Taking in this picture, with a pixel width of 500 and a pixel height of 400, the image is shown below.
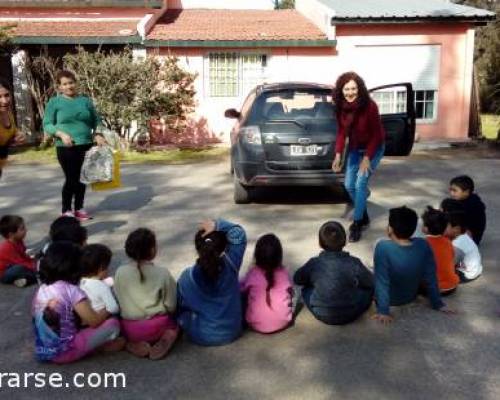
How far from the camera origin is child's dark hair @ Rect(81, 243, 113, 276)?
3928 mm

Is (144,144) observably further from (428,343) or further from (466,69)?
(428,343)

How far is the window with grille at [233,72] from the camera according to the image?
16078mm

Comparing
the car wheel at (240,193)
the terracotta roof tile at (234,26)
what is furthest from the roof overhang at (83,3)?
the car wheel at (240,193)

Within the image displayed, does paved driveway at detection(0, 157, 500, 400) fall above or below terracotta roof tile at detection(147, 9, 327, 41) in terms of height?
below

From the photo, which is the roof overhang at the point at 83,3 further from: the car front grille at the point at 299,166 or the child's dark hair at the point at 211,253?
the child's dark hair at the point at 211,253

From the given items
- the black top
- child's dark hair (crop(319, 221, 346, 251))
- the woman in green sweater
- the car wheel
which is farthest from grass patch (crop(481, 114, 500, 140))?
child's dark hair (crop(319, 221, 346, 251))

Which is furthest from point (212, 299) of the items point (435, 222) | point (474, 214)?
point (474, 214)

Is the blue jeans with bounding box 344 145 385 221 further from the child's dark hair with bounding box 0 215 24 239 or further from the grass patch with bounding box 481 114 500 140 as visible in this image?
the grass patch with bounding box 481 114 500 140

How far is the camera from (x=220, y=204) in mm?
8500

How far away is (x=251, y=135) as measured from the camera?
7664mm

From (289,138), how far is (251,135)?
1.65 feet

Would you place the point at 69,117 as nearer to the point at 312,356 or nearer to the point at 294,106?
the point at 294,106

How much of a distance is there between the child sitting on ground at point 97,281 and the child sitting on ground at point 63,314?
0.26 feet

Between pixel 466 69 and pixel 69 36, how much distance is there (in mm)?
10358
